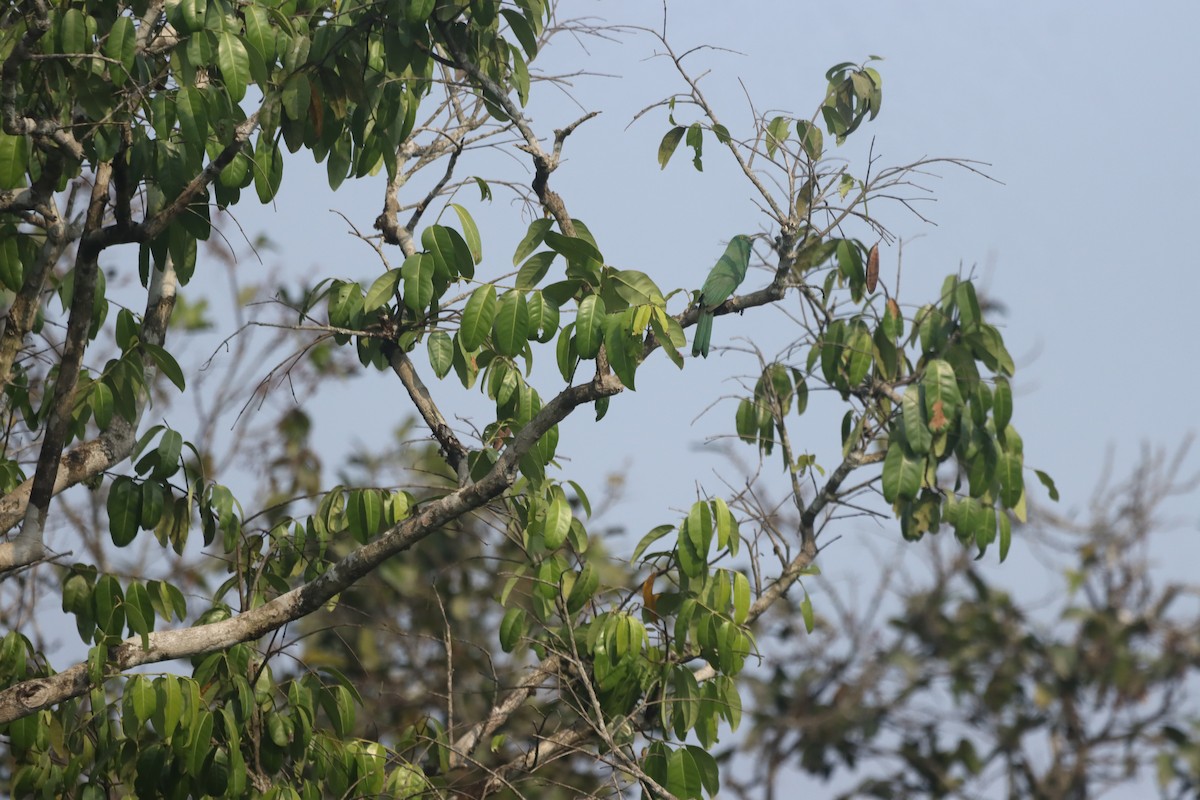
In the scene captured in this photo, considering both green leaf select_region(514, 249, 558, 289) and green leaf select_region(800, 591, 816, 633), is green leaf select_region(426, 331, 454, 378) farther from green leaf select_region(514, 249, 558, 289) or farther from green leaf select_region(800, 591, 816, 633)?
green leaf select_region(800, 591, 816, 633)

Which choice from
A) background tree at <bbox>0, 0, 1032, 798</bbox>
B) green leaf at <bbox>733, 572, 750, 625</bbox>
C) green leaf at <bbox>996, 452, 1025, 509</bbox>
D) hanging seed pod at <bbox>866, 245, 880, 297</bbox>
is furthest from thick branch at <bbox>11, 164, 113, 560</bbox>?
green leaf at <bbox>996, 452, 1025, 509</bbox>

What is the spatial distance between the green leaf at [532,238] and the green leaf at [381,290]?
23 cm

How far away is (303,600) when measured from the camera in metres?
2.22

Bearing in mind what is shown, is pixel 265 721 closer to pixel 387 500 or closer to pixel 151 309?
pixel 387 500

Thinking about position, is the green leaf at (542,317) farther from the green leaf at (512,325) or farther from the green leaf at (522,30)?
the green leaf at (522,30)

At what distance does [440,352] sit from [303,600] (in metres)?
0.49

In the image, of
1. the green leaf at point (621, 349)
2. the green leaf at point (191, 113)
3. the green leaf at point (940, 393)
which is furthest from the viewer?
the green leaf at point (940, 393)

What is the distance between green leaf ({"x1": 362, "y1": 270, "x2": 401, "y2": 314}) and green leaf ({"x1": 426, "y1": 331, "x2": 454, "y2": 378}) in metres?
0.11

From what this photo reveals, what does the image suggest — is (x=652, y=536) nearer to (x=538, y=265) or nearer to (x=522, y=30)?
(x=538, y=265)

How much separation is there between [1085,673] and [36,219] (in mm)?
2980

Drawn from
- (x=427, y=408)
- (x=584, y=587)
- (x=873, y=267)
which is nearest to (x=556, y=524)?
(x=584, y=587)

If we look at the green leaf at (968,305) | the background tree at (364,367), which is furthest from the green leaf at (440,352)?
the green leaf at (968,305)

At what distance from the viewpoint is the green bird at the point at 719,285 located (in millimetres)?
2109

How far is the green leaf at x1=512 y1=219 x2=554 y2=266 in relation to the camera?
2098mm
